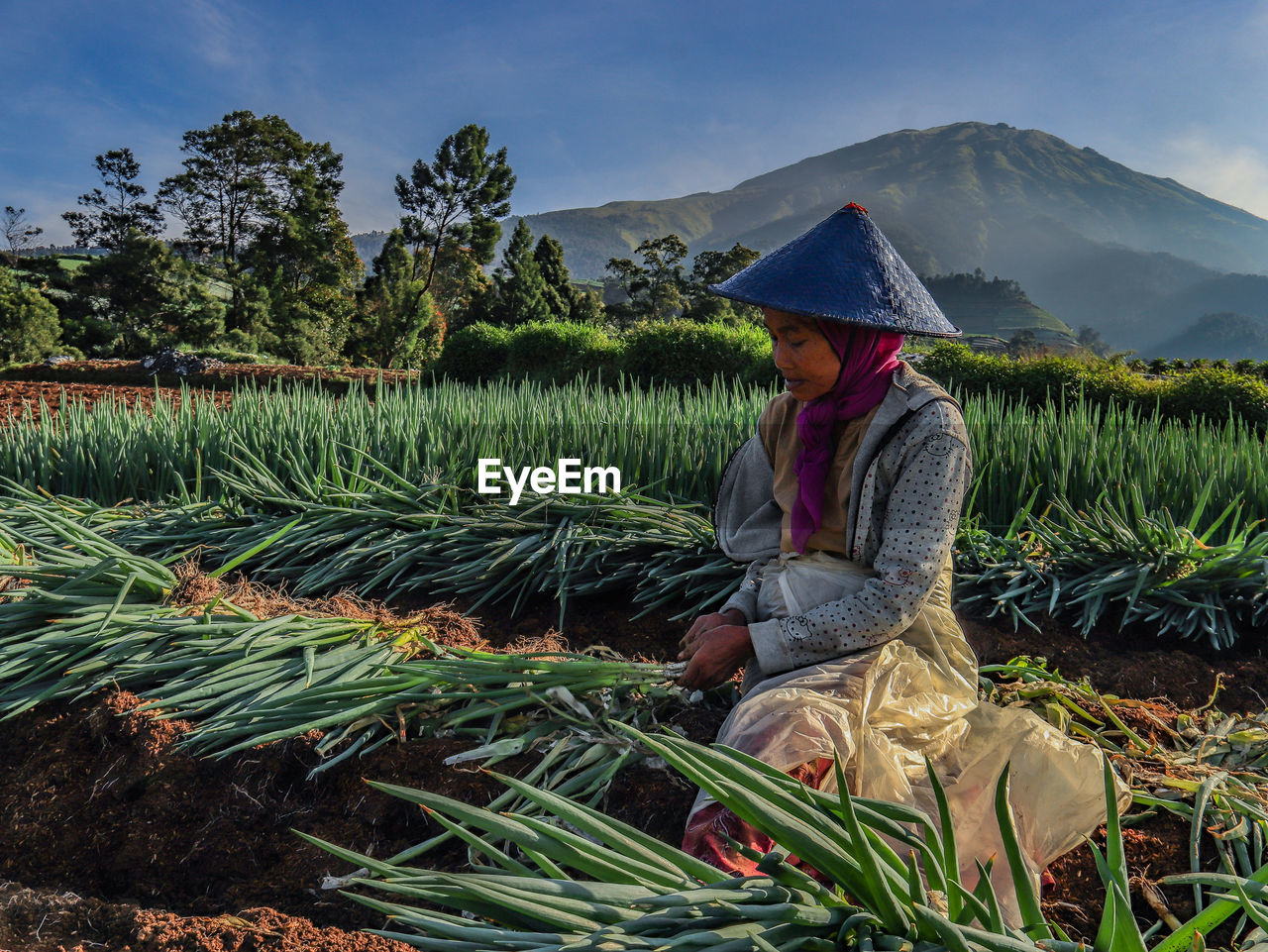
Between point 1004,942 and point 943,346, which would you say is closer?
point 1004,942

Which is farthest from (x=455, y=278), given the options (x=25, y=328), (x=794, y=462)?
(x=794, y=462)

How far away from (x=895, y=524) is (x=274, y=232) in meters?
31.4

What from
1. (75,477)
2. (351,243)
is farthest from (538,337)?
(351,243)

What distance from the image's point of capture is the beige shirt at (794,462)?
5.49 ft

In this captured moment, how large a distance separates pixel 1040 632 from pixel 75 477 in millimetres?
4134

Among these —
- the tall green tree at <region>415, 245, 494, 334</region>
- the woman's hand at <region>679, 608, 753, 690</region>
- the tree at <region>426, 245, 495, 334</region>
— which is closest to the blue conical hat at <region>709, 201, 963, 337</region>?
the woman's hand at <region>679, 608, 753, 690</region>

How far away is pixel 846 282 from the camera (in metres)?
1.55

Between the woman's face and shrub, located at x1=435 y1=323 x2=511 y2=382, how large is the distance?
11.1 meters

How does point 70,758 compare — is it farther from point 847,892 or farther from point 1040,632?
point 1040,632

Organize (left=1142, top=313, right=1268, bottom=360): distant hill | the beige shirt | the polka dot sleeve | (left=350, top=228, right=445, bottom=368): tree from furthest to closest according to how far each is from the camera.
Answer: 1. (left=1142, top=313, right=1268, bottom=360): distant hill
2. (left=350, top=228, right=445, bottom=368): tree
3. the beige shirt
4. the polka dot sleeve

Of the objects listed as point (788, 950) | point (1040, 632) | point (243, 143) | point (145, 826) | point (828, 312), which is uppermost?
point (243, 143)

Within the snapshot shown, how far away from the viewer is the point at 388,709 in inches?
70.9

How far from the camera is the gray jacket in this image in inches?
59.7

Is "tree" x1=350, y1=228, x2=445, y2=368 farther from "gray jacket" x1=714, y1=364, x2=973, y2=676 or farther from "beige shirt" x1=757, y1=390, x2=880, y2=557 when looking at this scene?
"gray jacket" x1=714, y1=364, x2=973, y2=676
